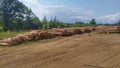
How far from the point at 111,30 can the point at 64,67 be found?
9.58 metres

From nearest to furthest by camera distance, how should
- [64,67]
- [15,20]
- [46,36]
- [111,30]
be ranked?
1. [64,67]
2. [46,36]
3. [111,30]
4. [15,20]

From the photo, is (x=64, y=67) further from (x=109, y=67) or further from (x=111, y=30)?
(x=111, y=30)

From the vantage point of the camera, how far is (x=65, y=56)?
10164 millimetres

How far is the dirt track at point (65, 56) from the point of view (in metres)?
9.04

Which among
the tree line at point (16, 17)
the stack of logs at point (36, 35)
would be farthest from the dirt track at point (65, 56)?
the tree line at point (16, 17)

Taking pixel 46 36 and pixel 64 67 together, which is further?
pixel 46 36

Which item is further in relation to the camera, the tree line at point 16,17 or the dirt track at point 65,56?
the tree line at point 16,17

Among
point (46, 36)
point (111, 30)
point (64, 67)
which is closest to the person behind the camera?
point (64, 67)

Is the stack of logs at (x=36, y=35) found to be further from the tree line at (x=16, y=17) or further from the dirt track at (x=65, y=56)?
the tree line at (x=16, y=17)

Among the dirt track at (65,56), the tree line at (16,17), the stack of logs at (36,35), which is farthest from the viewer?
the tree line at (16,17)

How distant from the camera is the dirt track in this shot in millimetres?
9039

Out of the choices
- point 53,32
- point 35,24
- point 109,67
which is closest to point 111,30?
point 53,32

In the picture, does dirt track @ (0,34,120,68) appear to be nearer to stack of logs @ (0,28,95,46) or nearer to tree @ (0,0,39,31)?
stack of logs @ (0,28,95,46)

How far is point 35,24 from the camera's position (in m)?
62.6
